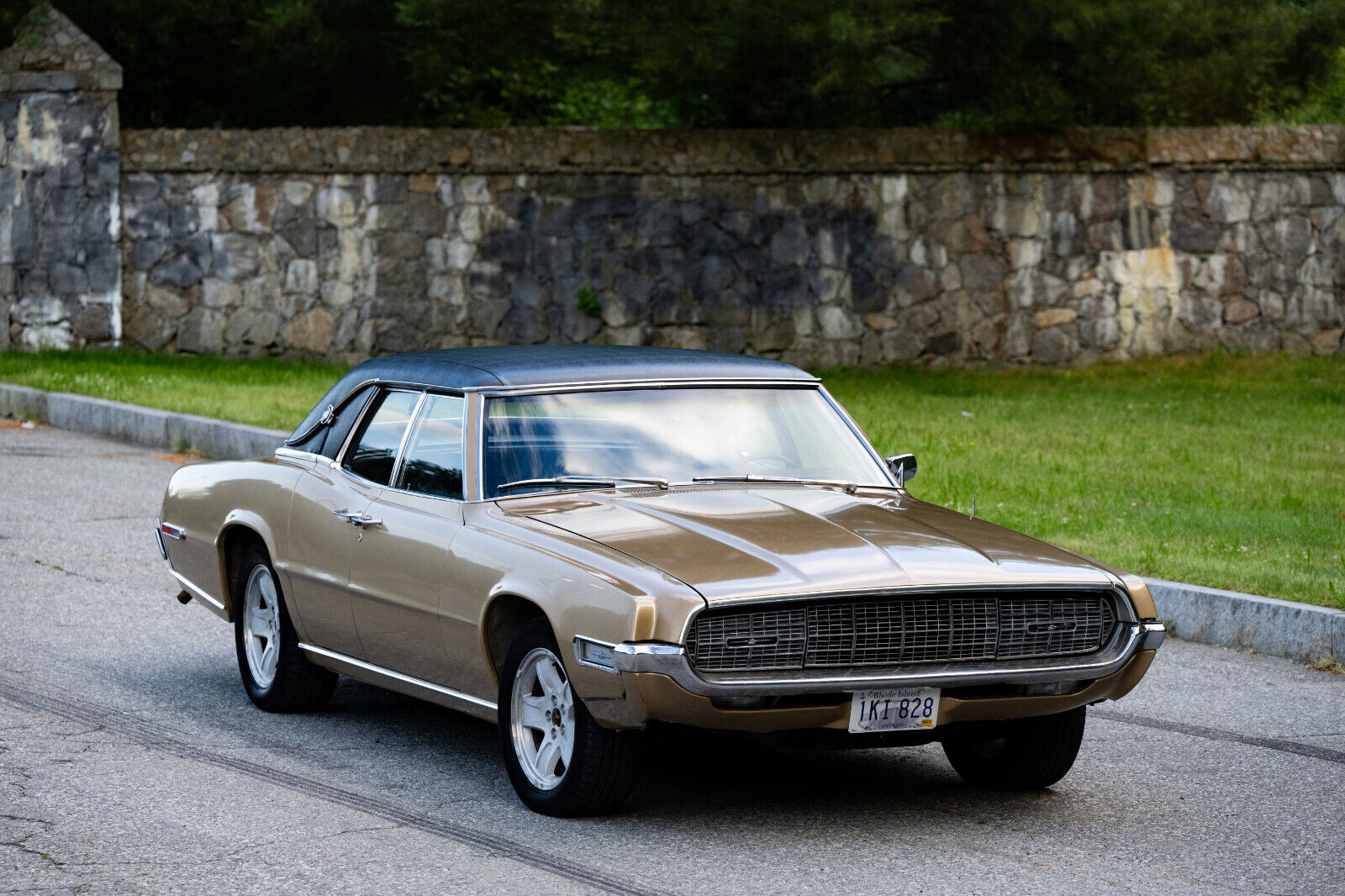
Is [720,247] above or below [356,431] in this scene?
above

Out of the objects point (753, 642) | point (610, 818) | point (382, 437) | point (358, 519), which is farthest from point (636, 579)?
point (382, 437)

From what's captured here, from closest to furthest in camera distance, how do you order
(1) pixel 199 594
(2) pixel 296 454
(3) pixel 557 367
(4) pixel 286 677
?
1. (3) pixel 557 367
2. (4) pixel 286 677
3. (2) pixel 296 454
4. (1) pixel 199 594

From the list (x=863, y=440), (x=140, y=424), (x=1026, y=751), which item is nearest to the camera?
(x=1026, y=751)

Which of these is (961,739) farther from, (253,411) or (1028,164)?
(1028,164)

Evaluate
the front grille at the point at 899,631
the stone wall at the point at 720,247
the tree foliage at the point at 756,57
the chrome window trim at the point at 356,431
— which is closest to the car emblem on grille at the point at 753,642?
the front grille at the point at 899,631

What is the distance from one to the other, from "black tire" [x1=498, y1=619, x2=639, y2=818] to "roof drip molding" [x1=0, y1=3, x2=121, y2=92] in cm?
1683

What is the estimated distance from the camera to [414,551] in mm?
5848

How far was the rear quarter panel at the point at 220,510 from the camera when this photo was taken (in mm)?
6723

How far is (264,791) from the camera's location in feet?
18.3

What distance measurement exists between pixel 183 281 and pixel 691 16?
22.4 feet

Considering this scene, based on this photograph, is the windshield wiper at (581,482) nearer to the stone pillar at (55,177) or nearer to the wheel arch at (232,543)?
the wheel arch at (232,543)

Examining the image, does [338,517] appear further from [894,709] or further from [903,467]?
[894,709]

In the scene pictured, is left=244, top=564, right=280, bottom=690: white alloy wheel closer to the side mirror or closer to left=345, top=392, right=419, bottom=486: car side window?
left=345, top=392, right=419, bottom=486: car side window

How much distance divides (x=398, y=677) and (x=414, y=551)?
459 mm
